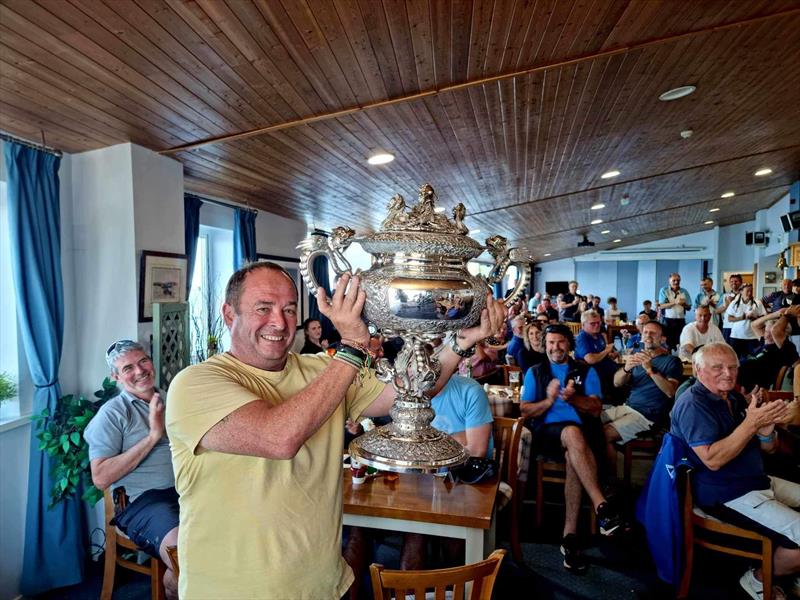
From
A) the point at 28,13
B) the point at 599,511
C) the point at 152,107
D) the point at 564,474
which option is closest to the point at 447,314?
the point at 28,13

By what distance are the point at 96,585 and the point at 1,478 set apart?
0.84m

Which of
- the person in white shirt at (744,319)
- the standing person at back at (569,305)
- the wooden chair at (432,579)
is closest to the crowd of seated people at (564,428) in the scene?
the wooden chair at (432,579)

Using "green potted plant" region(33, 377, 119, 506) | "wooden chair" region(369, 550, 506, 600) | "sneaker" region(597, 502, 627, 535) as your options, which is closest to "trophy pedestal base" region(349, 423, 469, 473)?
"wooden chair" region(369, 550, 506, 600)

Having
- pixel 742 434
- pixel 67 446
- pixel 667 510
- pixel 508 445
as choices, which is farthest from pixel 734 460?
pixel 67 446

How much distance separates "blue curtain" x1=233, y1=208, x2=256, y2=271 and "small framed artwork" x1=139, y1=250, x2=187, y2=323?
159 centimetres

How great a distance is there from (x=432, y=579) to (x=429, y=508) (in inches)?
28.0

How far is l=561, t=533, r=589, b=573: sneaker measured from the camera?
3.05 meters

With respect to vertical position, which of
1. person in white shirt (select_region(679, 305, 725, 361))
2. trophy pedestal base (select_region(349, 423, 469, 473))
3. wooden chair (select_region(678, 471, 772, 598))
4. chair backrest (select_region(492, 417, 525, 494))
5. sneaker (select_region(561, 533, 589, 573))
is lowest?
sneaker (select_region(561, 533, 589, 573))

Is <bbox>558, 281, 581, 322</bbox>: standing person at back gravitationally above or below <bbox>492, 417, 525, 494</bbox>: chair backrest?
above

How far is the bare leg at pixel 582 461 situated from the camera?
10.8 ft

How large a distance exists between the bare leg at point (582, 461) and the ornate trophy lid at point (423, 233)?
2817 mm

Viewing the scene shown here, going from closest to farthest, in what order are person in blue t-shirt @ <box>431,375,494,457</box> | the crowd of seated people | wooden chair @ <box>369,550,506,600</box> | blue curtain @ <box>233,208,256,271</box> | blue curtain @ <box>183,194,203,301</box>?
the crowd of seated people
wooden chair @ <box>369,550,506,600</box>
person in blue t-shirt @ <box>431,375,494,457</box>
blue curtain @ <box>183,194,203,301</box>
blue curtain @ <box>233,208,256,271</box>

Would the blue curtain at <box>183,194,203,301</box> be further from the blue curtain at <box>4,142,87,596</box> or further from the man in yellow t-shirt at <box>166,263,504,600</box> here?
the man in yellow t-shirt at <box>166,263,504,600</box>

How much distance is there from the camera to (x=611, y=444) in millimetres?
4055
